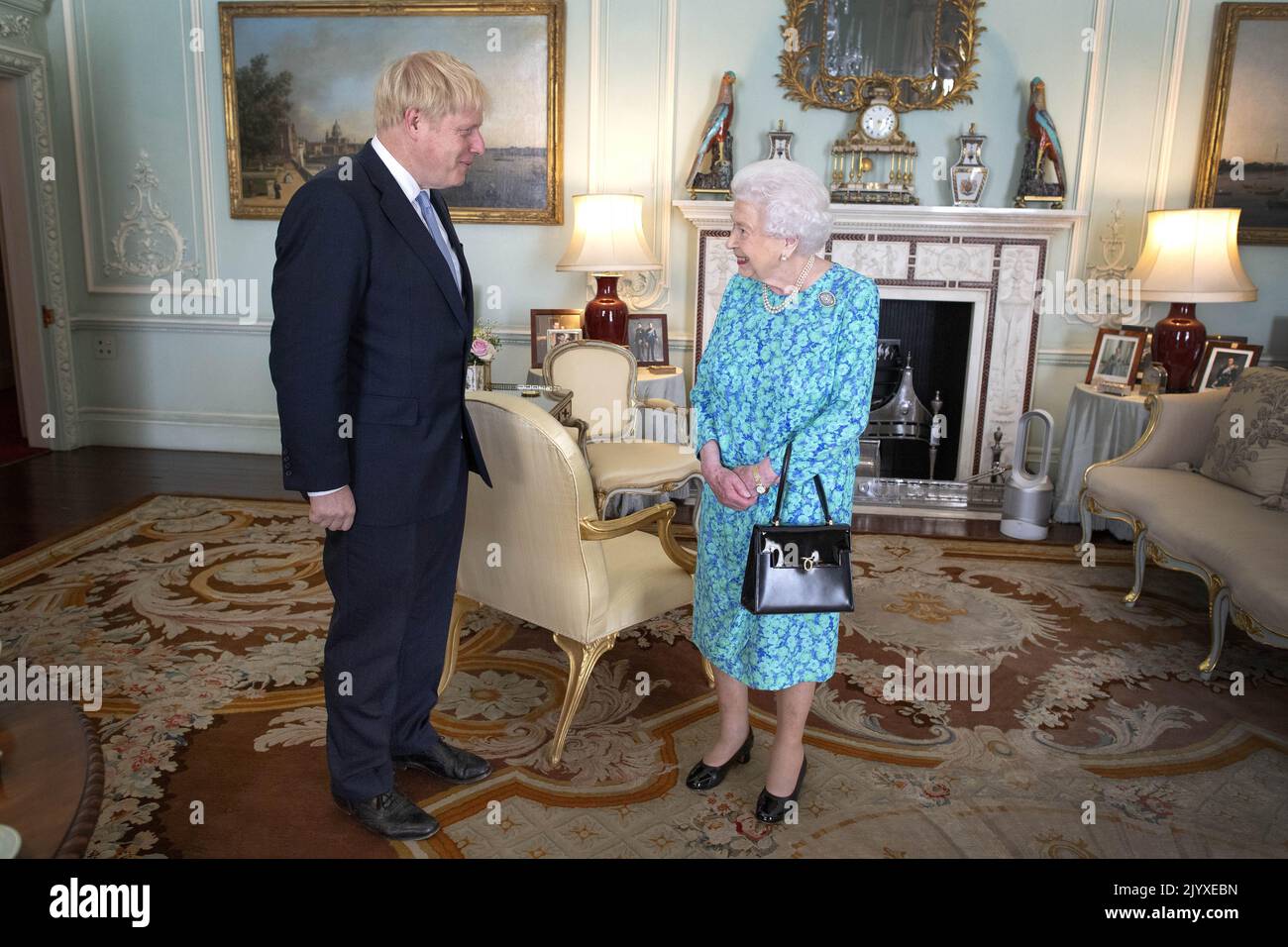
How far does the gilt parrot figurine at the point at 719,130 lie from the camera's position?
5.32 metres

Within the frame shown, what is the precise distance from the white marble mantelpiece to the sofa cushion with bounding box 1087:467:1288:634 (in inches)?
54.3

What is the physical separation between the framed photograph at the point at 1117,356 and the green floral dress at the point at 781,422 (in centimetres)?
346

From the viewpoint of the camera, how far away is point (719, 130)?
532 centimetres

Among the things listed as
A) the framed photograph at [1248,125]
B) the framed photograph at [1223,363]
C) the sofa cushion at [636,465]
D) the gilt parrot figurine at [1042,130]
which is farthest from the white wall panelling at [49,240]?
the framed photograph at [1248,125]

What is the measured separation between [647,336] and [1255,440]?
3.10m

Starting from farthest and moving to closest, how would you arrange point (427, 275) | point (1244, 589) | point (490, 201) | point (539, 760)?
point (490, 201)
point (1244, 589)
point (539, 760)
point (427, 275)

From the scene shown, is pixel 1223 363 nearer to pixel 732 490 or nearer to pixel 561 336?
pixel 561 336

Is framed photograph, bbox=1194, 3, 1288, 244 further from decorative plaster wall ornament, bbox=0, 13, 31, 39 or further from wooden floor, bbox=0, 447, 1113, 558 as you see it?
decorative plaster wall ornament, bbox=0, 13, 31, 39

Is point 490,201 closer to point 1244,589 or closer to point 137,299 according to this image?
point 137,299

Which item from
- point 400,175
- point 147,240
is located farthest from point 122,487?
point 400,175

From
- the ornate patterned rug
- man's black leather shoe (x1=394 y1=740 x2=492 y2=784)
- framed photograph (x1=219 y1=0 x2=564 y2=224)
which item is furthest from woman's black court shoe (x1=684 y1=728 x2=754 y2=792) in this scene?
framed photograph (x1=219 y1=0 x2=564 y2=224)

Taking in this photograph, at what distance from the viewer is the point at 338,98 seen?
19.2ft

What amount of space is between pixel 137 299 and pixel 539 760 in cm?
514

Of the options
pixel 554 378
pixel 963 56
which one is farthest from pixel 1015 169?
pixel 554 378
